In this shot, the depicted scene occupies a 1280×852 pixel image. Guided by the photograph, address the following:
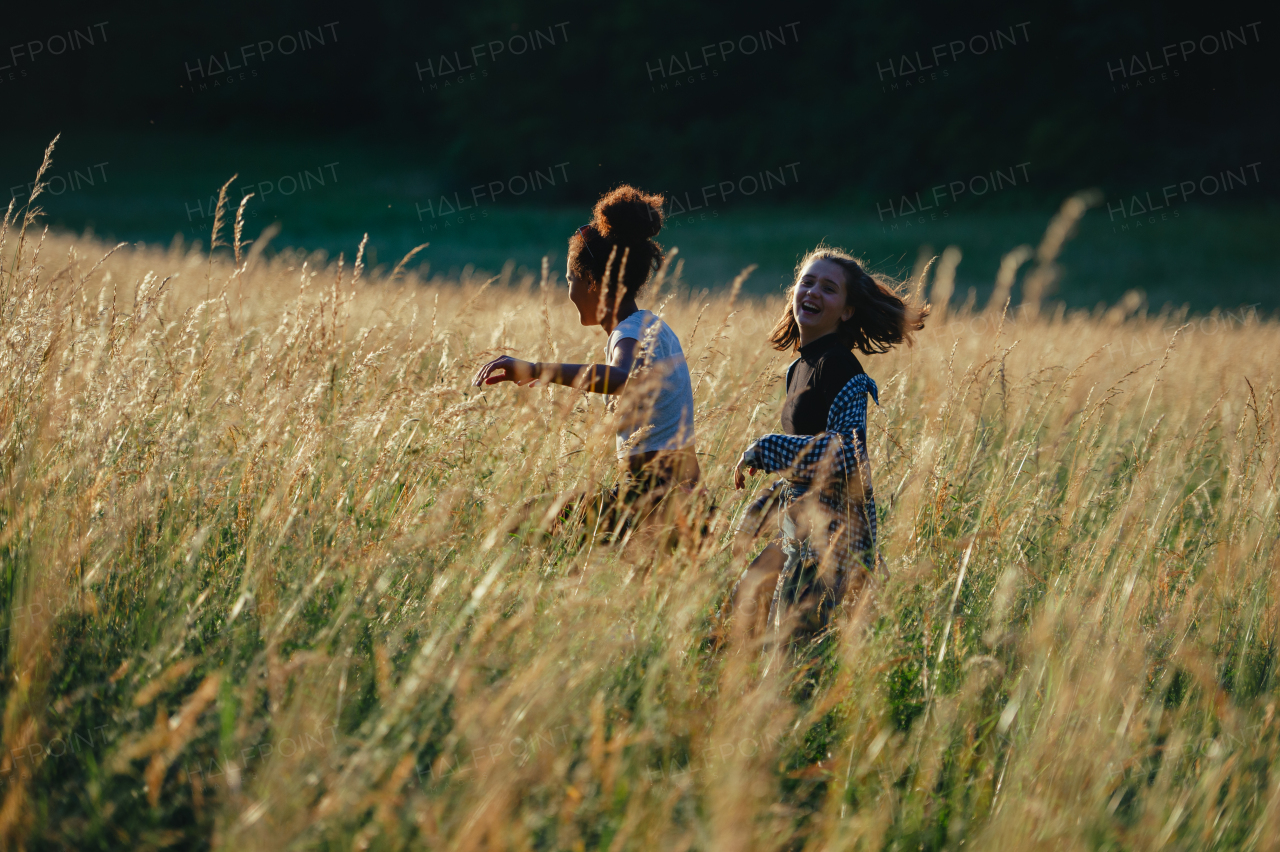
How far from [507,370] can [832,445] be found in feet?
3.05

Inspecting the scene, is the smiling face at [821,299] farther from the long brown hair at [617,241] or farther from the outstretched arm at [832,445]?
the long brown hair at [617,241]

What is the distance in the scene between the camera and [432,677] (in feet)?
5.23

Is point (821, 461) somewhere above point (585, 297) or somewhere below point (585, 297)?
below

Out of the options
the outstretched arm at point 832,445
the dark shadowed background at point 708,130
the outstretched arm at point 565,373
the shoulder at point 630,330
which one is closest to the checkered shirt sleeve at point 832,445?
the outstretched arm at point 832,445

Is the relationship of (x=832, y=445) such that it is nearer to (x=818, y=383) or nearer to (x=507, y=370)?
(x=818, y=383)

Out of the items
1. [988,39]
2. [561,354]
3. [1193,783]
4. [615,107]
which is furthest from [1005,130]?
[1193,783]

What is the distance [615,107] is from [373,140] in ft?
57.7

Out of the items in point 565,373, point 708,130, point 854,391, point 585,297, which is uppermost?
point 708,130

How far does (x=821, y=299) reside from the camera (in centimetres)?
260

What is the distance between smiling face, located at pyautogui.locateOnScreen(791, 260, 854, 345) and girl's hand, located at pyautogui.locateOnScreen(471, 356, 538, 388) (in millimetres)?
897

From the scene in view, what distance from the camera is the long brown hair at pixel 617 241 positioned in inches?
112

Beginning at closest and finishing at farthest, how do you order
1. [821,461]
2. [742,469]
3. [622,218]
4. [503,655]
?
[503,655] < [821,461] < [742,469] < [622,218]

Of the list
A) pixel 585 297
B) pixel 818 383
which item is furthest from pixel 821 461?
pixel 585 297

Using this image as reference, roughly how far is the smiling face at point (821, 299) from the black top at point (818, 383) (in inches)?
2.3
